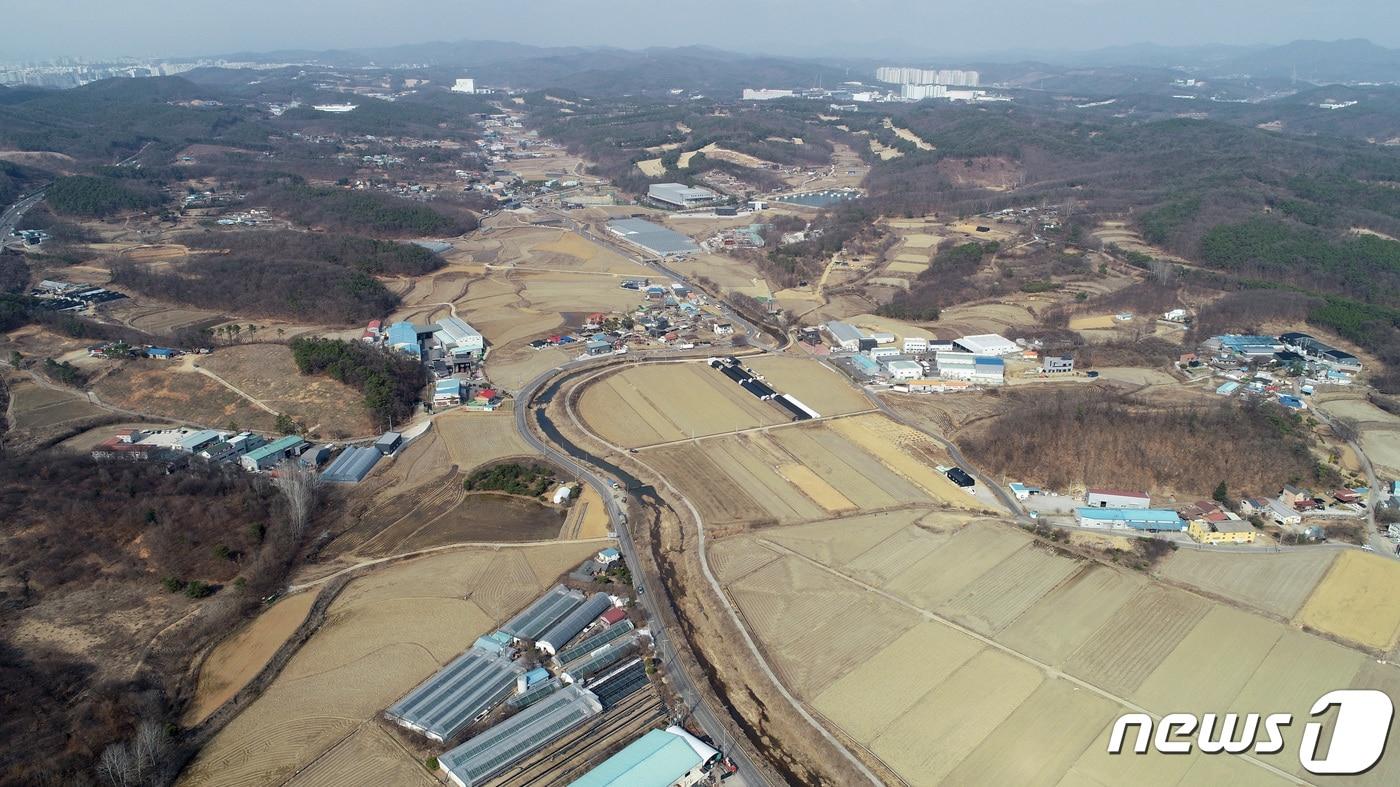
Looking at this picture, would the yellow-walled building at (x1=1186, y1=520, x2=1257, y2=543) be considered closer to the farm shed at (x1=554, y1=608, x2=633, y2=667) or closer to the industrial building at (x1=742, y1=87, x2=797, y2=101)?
the farm shed at (x1=554, y1=608, x2=633, y2=667)

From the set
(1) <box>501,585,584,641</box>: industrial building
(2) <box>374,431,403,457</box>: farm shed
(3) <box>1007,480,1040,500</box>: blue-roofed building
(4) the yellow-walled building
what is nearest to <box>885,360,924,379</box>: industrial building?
(3) <box>1007,480,1040,500</box>: blue-roofed building

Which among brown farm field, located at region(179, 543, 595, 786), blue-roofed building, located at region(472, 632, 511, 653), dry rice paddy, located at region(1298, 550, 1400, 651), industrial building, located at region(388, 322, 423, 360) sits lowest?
brown farm field, located at region(179, 543, 595, 786)

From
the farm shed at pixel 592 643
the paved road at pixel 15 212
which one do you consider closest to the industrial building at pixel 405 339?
the farm shed at pixel 592 643

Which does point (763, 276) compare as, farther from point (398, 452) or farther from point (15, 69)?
point (15, 69)

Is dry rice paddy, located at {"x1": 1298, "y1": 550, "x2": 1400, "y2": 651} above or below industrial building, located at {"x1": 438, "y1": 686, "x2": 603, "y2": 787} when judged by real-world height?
above

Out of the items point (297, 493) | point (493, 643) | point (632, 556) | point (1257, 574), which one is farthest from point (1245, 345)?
point (297, 493)
